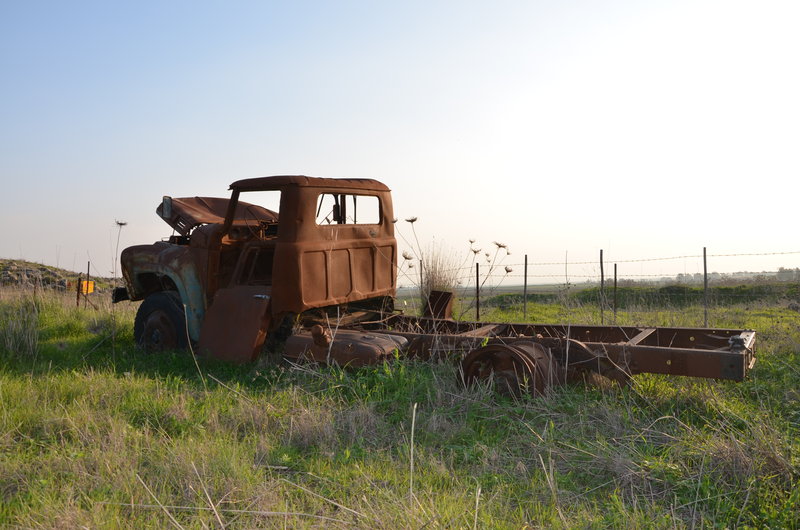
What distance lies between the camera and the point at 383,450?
147 inches

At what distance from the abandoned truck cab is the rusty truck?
1 cm

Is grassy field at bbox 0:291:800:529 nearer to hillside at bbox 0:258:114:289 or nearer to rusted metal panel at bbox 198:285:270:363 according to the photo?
rusted metal panel at bbox 198:285:270:363

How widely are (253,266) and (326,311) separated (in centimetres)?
92

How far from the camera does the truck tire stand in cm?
669

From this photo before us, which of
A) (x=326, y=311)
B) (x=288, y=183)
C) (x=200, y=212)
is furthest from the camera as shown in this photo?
(x=200, y=212)

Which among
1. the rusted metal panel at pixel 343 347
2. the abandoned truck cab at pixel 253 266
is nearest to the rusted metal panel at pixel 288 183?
the abandoned truck cab at pixel 253 266

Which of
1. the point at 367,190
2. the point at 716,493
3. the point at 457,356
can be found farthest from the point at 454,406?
the point at 367,190

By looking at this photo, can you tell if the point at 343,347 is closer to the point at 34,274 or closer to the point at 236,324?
the point at 236,324

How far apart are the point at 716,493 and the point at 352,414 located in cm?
231

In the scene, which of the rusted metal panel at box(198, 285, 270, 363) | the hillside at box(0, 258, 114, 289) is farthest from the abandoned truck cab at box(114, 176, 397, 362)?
the hillside at box(0, 258, 114, 289)

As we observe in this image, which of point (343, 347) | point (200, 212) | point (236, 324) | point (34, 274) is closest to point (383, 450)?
point (343, 347)

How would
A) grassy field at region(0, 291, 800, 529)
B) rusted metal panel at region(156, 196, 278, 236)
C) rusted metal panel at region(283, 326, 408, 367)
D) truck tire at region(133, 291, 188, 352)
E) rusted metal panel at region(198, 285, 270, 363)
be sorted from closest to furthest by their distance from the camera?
grassy field at region(0, 291, 800, 529) → rusted metal panel at region(283, 326, 408, 367) → rusted metal panel at region(198, 285, 270, 363) → truck tire at region(133, 291, 188, 352) → rusted metal panel at region(156, 196, 278, 236)

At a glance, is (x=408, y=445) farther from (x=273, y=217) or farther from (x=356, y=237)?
(x=273, y=217)

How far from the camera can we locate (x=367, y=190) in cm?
679
